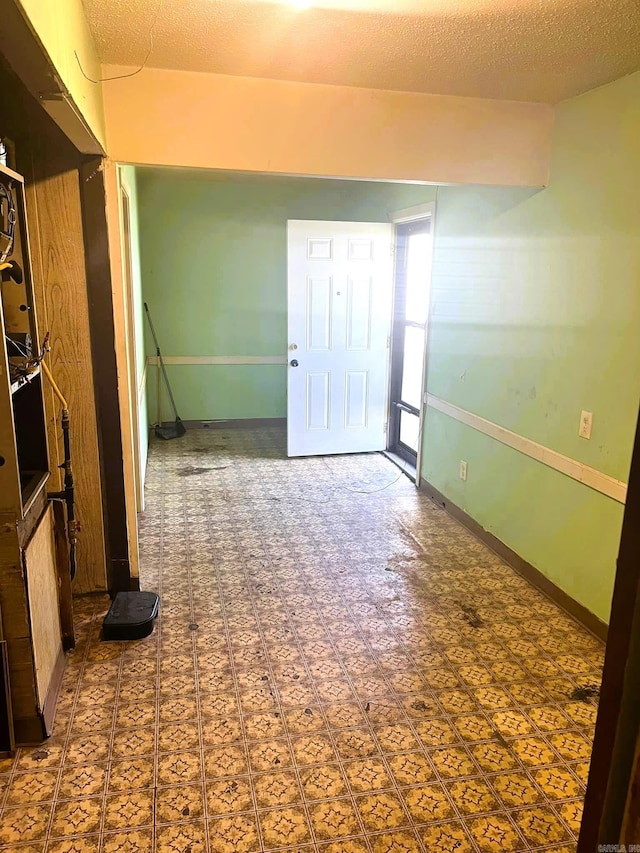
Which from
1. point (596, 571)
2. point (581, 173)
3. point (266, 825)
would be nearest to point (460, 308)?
point (581, 173)

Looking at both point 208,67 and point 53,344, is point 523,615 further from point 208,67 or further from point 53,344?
point 208,67

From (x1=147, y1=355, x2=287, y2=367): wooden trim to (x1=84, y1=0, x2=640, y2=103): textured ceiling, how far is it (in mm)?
3579

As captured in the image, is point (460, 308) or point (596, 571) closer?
point (596, 571)

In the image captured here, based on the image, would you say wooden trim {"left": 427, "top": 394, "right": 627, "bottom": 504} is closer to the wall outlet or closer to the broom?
the wall outlet

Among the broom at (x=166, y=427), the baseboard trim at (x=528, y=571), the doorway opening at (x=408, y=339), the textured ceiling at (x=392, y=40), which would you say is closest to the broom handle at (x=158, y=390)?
the broom at (x=166, y=427)

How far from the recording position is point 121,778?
1870 mm

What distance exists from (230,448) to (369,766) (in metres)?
3.79

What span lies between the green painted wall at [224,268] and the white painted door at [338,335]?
0.72m

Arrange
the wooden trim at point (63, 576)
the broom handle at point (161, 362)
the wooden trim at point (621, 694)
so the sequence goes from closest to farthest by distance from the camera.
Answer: the wooden trim at point (621, 694) < the wooden trim at point (63, 576) < the broom handle at point (161, 362)

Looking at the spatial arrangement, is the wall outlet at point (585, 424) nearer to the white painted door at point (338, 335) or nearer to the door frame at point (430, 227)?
the door frame at point (430, 227)

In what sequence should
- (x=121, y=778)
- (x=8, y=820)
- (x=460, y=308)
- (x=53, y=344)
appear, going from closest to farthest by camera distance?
(x=8, y=820) < (x=121, y=778) < (x=53, y=344) < (x=460, y=308)

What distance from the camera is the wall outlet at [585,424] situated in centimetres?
271

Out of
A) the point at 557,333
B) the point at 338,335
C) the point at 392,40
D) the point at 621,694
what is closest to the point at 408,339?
the point at 338,335

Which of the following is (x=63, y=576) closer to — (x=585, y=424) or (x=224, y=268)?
(x=585, y=424)
